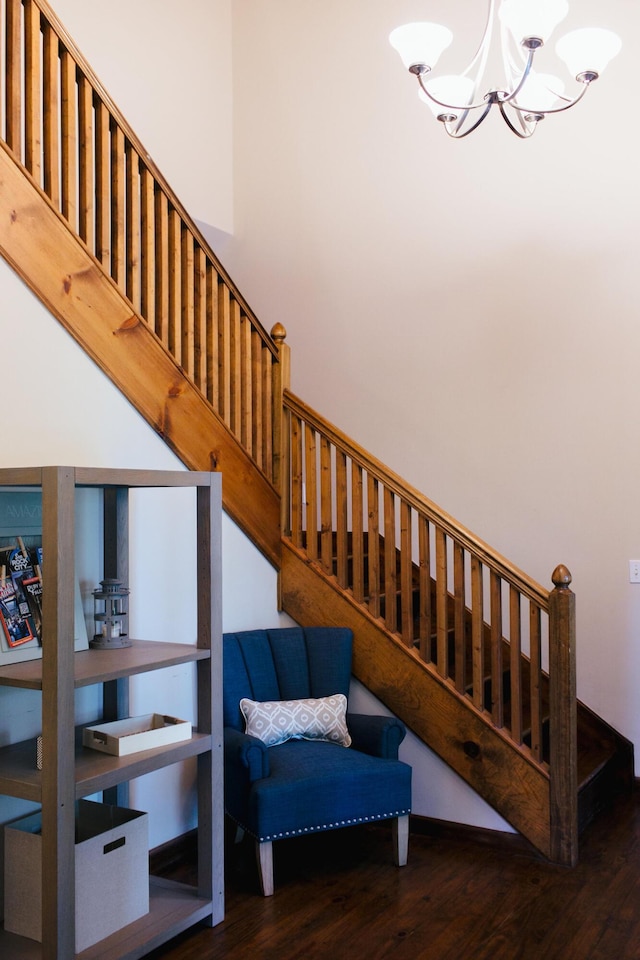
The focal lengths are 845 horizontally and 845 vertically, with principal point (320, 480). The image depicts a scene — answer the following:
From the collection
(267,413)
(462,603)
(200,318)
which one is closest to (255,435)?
(267,413)

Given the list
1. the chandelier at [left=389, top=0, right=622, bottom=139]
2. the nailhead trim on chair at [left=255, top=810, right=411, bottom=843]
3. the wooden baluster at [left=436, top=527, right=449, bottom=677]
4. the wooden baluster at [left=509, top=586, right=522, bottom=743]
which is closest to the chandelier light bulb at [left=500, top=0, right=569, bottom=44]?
the chandelier at [left=389, top=0, right=622, bottom=139]

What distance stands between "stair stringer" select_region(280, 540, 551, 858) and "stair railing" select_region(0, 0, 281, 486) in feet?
1.88

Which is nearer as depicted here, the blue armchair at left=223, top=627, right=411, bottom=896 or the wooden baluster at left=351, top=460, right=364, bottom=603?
the blue armchair at left=223, top=627, right=411, bottom=896

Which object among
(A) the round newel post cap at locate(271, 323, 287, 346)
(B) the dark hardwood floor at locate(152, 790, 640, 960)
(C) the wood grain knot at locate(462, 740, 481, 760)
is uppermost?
(A) the round newel post cap at locate(271, 323, 287, 346)

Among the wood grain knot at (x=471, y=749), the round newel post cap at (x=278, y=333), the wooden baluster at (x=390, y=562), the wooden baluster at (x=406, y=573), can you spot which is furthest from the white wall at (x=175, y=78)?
the wood grain knot at (x=471, y=749)

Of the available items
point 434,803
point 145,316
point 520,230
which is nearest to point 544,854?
point 434,803

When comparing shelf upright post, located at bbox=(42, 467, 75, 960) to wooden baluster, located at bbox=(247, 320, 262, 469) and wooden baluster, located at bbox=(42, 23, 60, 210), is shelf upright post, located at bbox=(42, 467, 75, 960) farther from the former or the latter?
wooden baluster, located at bbox=(247, 320, 262, 469)

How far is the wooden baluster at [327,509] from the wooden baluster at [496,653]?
786 millimetres

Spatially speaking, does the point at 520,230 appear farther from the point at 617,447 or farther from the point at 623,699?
the point at 623,699

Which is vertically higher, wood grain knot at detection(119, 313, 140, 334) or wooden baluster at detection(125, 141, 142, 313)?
wooden baluster at detection(125, 141, 142, 313)

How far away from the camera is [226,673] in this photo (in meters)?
3.39

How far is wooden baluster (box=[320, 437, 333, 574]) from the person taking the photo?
12.6 feet

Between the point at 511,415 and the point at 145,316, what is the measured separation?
2.06 m

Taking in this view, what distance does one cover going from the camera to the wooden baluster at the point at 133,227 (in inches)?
124
